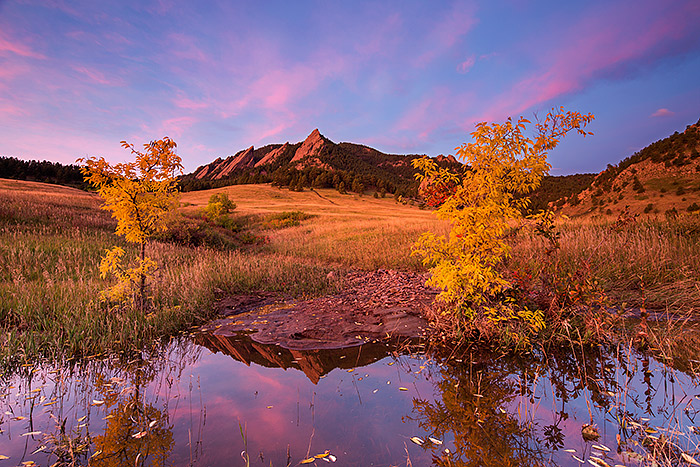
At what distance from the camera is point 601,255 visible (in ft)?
29.4

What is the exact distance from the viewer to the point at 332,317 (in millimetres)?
6785

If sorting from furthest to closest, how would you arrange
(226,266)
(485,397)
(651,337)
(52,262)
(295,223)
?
(295,223) < (226,266) < (52,262) < (651,337) < (485,397)

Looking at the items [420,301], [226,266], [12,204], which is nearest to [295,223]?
[12,204]

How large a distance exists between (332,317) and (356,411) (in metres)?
3.30

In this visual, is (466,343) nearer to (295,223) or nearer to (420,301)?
(420,301)

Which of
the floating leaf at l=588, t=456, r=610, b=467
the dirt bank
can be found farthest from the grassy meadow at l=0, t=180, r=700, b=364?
the floating leaf at l=588, t=456, r=610, b=467

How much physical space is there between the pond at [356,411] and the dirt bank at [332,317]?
810 millimetres

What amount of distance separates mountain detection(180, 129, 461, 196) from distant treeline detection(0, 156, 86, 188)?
23332 millimetres

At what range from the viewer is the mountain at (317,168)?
81938mm

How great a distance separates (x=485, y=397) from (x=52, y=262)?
11833 mm

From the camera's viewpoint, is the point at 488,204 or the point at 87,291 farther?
the point at 87,291

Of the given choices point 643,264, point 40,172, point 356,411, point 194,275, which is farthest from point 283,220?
point 40,172

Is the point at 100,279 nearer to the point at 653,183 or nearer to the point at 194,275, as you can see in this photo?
the point at 194,275

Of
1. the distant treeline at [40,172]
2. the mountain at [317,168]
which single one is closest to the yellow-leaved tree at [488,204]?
the mountain at [317,168]
